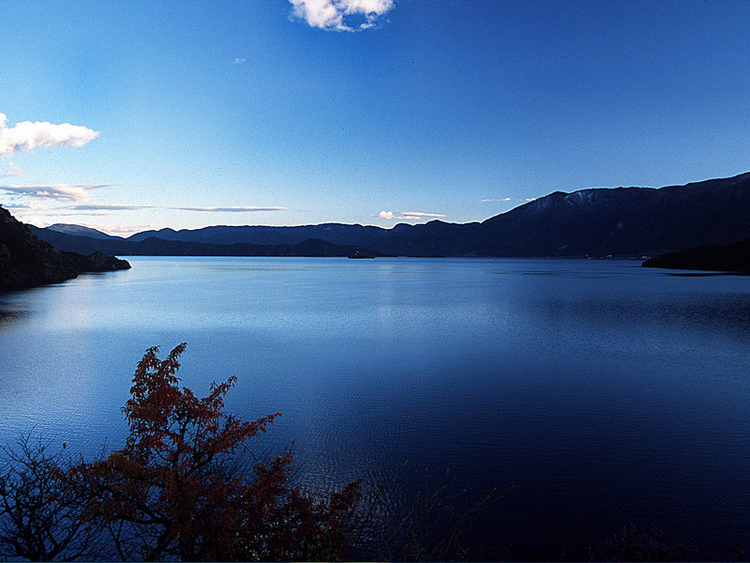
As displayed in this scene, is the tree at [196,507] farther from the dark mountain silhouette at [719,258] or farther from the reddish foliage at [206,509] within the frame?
the dark mountain silhouette at [719,258]

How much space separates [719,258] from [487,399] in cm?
13251

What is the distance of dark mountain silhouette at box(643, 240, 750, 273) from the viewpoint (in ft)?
361

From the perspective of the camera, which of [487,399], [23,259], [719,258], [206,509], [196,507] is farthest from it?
[719,258]

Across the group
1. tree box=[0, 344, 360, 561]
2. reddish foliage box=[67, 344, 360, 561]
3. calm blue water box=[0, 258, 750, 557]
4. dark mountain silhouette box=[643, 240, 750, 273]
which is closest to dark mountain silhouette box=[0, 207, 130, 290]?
calm blue water box=[0, 258, 750, 557]

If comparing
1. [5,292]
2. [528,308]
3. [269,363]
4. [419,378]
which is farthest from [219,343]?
[5,292]

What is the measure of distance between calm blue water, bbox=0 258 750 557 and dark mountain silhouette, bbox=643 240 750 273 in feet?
314

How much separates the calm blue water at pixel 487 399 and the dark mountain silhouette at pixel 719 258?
9556 cm

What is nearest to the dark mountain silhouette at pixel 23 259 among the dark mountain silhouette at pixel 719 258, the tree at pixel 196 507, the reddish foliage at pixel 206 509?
the tree at pixel 196 507

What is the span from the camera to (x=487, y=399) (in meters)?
16.4

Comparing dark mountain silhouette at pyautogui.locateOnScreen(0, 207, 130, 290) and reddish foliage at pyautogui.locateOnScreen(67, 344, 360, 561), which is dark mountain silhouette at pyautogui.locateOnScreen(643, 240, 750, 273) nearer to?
reddish foliage at pyautogui.locateOnScreen(67, 344, 360, 561)

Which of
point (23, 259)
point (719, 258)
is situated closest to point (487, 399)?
point (23, 259)

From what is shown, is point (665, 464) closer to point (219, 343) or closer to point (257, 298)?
point (219, 343)

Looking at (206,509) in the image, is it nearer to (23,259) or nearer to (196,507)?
(196,507)

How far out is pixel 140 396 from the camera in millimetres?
7445
